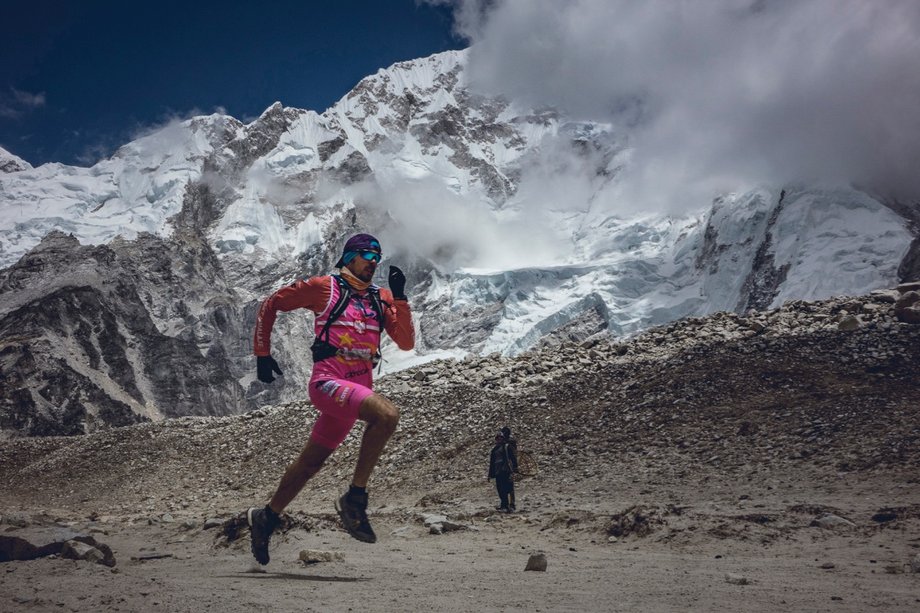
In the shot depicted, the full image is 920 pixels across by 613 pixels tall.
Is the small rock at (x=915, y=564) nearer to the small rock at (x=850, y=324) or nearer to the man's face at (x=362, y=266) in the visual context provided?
the man's face at (x=362, y=266)

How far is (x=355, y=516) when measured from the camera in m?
6.69

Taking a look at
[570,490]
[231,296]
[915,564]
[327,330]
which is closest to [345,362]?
[327,330]

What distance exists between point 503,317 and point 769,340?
13061 centimetres

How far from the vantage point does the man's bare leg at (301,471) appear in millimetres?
6867

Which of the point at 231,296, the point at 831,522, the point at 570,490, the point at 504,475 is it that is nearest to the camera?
the point at 831,522

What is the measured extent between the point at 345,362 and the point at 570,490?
8127 millimetres

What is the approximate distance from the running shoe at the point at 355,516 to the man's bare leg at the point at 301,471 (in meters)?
0.40

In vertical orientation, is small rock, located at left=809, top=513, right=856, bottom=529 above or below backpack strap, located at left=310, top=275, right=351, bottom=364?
below

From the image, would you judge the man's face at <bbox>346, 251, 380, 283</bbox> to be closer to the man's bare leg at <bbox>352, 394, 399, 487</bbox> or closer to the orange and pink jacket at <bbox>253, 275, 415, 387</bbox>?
the orange and pink jacket at <bbox>253, 275, 415, 387</bbox>

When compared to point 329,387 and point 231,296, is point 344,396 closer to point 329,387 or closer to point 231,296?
point 329,387

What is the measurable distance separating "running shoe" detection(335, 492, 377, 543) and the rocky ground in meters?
0.46

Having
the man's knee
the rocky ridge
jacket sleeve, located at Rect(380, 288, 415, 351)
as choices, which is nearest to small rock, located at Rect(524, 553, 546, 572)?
the man's knee

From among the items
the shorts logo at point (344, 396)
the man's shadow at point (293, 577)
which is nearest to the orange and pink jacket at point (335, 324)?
the shorts logo at point (344, 396)

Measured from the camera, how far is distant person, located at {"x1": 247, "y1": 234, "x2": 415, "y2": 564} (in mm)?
6465
